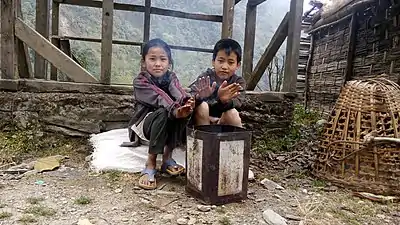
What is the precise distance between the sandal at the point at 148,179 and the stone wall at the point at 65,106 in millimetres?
1021

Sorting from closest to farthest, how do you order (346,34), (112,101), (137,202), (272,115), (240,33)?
1. (137,202)
2. (112,101)
3. (272,115)
4. (346,34)
5. (240,33)

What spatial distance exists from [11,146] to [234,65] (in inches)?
76.6

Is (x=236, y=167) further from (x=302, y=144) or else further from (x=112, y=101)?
(x=302, y=144)

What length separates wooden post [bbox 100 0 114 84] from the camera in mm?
2900

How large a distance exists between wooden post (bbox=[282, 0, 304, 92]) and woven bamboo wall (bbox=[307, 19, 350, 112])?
12.2ft

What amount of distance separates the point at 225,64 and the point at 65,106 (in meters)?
1.55

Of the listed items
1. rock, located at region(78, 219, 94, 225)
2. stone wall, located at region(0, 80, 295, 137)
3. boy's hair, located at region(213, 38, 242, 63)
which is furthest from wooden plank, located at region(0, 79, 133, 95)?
rock, located at region(78, 219, 94, 225)

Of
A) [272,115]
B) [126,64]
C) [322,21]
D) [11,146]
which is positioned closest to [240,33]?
[126,64]

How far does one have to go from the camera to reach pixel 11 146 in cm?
275

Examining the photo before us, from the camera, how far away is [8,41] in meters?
2.84

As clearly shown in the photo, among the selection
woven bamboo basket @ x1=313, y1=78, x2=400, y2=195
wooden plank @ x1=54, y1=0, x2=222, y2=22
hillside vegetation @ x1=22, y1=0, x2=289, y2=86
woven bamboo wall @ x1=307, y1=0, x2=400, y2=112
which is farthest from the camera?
hillside vegetation @ x1=22, y1=0, x2=289, y2=86

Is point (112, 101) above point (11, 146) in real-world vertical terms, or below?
above

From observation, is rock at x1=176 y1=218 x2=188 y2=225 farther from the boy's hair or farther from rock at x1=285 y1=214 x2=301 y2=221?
the boy's hair

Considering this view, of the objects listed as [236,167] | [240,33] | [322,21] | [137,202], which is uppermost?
[240,33]
